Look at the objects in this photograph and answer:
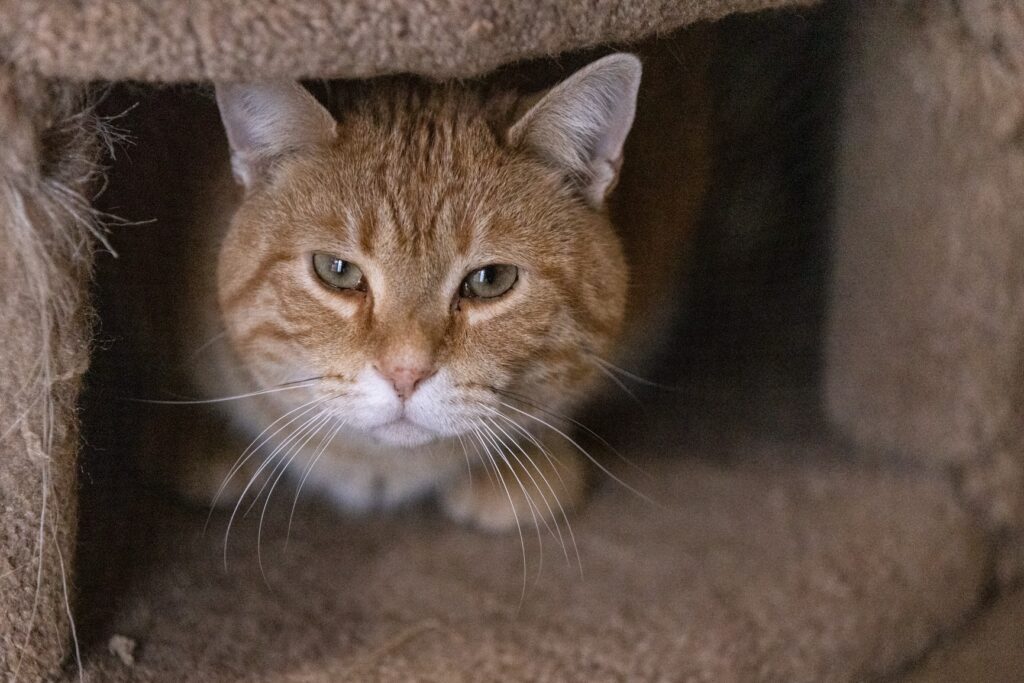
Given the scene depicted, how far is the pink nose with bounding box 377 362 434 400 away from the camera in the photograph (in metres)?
1.18

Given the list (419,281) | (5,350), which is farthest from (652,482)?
(5,350)

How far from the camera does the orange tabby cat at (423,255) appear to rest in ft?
4.06

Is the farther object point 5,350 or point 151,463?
point 151,463

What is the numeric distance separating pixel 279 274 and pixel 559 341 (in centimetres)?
42

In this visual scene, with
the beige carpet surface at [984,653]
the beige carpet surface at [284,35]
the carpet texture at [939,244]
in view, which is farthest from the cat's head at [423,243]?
the beige carpet surface at [984,653]

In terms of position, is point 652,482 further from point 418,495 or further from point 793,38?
point 793,38

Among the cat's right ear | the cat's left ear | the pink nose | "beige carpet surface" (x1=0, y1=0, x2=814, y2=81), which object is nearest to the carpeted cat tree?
"beige carpet surface" (x1=0, y1=0, x2=814, y2=81)

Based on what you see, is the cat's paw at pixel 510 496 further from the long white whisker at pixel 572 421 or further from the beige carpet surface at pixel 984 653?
the beige carpet surface at pixel 984 653

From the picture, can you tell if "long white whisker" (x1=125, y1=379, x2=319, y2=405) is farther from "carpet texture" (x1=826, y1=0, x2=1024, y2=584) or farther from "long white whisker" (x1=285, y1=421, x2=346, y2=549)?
"carpet texture" (x1=826, y1=0, x2=1024, y2=584)

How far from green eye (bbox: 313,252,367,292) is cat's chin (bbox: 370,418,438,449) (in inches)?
7.7

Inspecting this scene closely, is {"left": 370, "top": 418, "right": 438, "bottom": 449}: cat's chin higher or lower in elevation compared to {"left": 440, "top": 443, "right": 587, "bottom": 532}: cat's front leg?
higher

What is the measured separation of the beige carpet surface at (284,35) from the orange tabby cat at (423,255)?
0.21m

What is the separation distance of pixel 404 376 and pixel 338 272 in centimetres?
21

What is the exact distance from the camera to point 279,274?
4.34 ft
